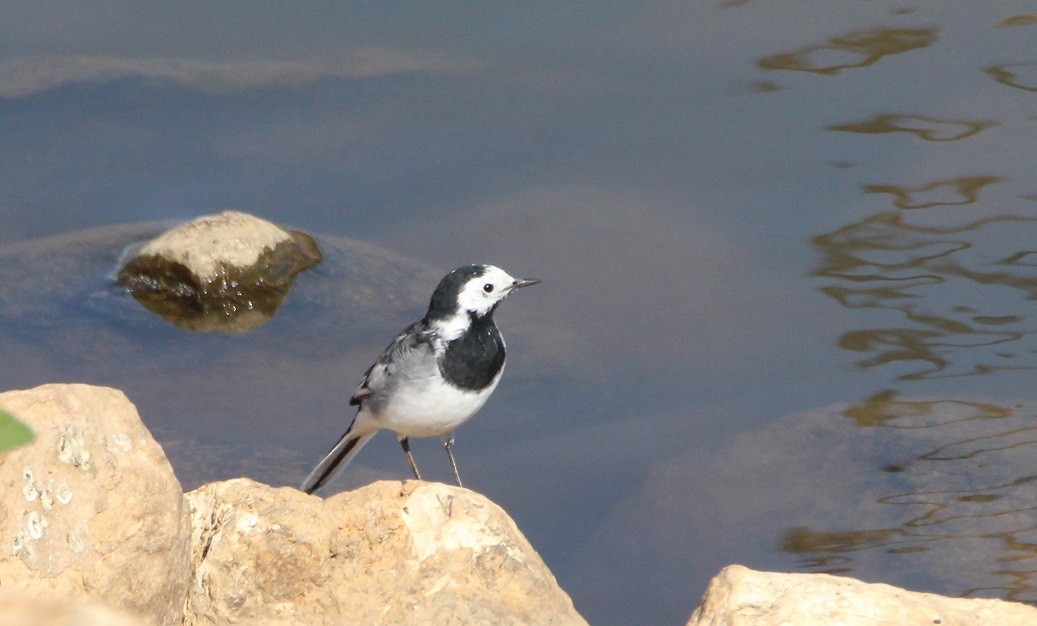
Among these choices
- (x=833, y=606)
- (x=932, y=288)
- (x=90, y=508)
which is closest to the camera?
(x=90, y=508)

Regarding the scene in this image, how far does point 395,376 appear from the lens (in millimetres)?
6504

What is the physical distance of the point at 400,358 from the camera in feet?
21.5

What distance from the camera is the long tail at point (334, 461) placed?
23.5ft

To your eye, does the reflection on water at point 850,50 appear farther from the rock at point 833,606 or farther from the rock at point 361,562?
the rock at point 833,606

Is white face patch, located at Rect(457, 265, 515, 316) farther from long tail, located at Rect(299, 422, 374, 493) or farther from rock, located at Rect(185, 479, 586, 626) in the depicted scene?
rock, located at Rect(185, 479, 586, 626)

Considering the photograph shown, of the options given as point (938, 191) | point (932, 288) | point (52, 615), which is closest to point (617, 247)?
point (932, 288)

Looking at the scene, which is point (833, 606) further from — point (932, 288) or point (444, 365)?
point (932, 288)

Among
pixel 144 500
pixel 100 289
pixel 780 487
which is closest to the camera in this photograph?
pixel 144 500

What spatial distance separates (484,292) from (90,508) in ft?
9.28

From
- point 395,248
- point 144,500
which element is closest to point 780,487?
point 395,248

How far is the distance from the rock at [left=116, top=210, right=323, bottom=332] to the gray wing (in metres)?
3.11

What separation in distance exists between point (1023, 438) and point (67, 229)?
716 cm

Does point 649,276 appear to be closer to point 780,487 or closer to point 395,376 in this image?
point 780,487

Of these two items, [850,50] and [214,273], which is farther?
[850,50]
